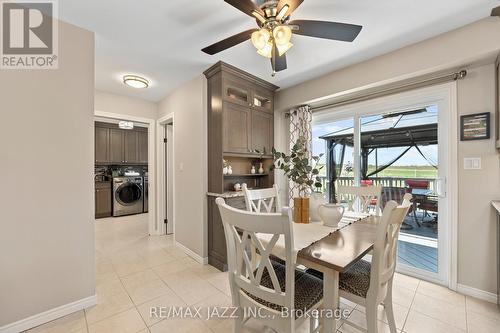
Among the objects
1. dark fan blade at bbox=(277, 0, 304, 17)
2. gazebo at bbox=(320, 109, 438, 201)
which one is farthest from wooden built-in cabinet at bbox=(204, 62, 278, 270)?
dark fan blade at bbox=(277, 0, 304, 17)

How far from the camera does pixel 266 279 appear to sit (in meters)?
1.38

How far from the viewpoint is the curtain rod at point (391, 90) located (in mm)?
2078

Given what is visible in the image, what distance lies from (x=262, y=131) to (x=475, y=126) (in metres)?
2.32

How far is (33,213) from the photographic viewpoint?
5.45 feet

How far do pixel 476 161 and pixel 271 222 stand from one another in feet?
7.69

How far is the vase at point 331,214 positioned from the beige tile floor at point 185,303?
0.82 meters

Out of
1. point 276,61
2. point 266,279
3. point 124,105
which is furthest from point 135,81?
point 266,279

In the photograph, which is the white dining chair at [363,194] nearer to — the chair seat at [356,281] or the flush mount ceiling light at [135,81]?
the chair seat at [356,281]

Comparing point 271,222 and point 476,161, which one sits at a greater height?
point 476,161

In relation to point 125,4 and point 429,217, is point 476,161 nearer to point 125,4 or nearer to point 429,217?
point 429,217

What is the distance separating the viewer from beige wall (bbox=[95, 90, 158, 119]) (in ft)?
11.0

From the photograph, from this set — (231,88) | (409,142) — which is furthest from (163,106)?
(409,142)

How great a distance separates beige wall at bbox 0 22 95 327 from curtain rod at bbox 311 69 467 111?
116 inches

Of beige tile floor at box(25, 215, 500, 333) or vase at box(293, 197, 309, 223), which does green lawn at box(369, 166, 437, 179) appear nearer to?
beige tile floor at box(25, 215, 500, 333)
